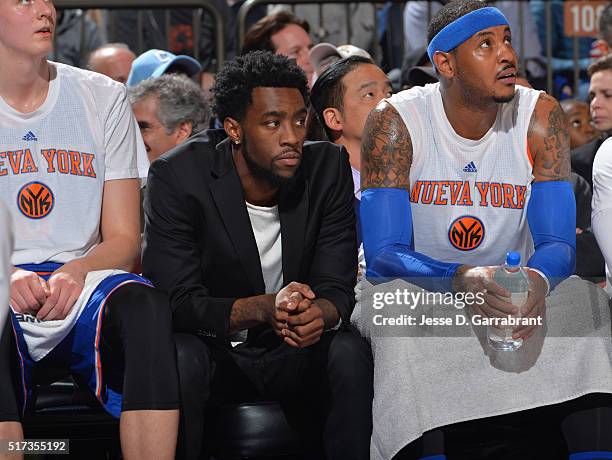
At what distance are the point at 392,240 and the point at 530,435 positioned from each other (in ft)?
2.75

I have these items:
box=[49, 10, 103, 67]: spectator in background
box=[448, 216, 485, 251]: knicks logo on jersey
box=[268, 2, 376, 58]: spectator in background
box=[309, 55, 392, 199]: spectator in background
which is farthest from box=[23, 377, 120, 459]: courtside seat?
box=[268, 2, 376, 58]: spectator in background

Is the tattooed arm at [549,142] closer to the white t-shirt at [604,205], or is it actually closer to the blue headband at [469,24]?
the white t-shirt at [604,205]

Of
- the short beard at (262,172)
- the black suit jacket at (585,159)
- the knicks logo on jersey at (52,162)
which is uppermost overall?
the knicks logo on jersey at (52,162)

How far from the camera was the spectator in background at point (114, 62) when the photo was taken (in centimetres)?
636

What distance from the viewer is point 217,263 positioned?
4012 millimetres

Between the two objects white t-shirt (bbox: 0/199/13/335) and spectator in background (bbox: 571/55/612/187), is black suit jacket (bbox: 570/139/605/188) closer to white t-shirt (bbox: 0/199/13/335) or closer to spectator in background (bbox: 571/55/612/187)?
spectator in background (bbox: 571/55/612/187)

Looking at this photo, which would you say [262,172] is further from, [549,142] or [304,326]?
[549,142]

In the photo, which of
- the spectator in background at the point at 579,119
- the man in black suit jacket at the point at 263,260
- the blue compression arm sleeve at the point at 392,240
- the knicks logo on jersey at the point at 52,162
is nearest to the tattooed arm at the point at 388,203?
the blue compression arm sleeve at the point at 392,240

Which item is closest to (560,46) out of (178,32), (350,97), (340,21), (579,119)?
(579,119)

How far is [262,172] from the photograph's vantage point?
410 cm

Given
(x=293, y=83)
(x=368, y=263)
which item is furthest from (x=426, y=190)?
(x=293, y=83)

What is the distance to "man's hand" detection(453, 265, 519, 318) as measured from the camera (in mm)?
3703

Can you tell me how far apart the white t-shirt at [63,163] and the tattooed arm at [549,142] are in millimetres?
1500

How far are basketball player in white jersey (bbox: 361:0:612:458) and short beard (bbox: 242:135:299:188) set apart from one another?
0.31m
